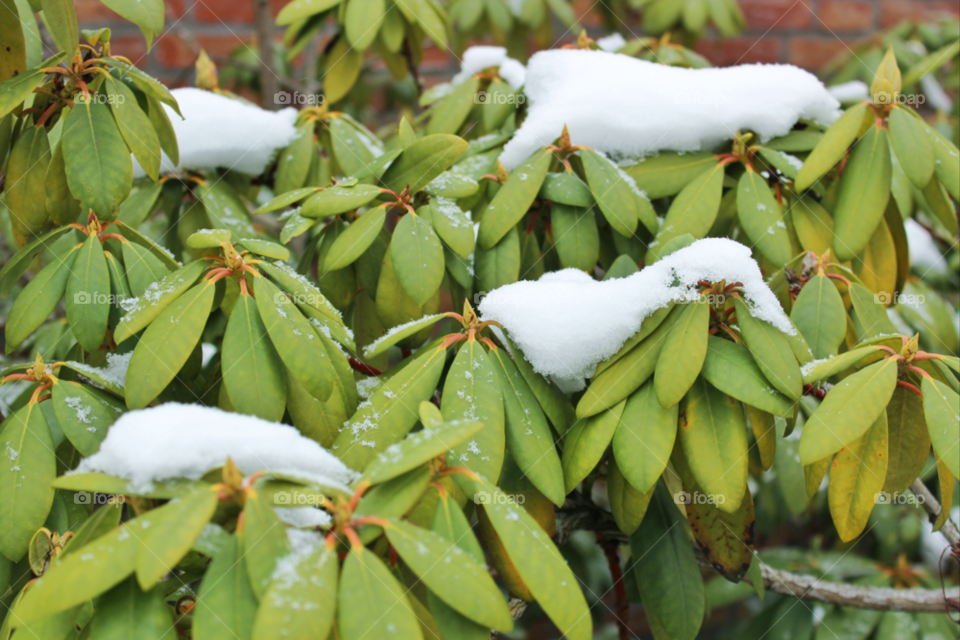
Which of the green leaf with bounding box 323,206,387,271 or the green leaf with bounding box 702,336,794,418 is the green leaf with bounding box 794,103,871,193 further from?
the green leaf with bounding box 323,206,387,271

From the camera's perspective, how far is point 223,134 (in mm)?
894

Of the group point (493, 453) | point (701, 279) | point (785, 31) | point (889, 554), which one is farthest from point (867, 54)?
point (493, 453)

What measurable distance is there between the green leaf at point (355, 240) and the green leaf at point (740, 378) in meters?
0.35

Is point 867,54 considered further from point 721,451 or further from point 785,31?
point 721,451

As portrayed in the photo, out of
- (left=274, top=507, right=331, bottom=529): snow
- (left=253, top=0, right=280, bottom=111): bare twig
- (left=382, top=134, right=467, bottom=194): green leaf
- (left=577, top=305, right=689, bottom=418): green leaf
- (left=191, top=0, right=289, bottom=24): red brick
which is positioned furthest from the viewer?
(left=191, top=0, right=289, bottom=24): red brick

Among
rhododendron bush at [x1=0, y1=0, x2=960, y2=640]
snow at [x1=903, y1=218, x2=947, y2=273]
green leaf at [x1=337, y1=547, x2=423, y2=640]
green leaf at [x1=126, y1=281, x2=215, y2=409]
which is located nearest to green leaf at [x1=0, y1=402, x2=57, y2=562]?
rhododendron bush at [x1=0, y1=0, x2=960, y2=640]

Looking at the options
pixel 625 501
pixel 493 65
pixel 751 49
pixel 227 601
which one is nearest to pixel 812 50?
pixel 751 49

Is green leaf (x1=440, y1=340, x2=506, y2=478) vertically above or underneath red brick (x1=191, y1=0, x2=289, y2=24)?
underneath

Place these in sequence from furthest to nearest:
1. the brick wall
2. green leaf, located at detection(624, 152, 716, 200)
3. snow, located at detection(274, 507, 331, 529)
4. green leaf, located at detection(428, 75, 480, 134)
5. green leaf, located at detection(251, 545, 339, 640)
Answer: the brick wall, green leaf, located at detection(428, 75, 480, 134), green leaf, located at detection(624, 152, 716, 200), snow, located at detection(274, 507, 331, 529), green leaf, located at detection(251, 545, 339, 640)

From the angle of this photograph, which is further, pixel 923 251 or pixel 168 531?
pixel 923 251

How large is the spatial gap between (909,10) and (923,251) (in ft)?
3.61

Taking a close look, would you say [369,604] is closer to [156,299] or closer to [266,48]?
[156,299]

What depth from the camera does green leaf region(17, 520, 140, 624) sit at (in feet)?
1.35

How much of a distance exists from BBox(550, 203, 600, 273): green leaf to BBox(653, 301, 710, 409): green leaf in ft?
0.66
